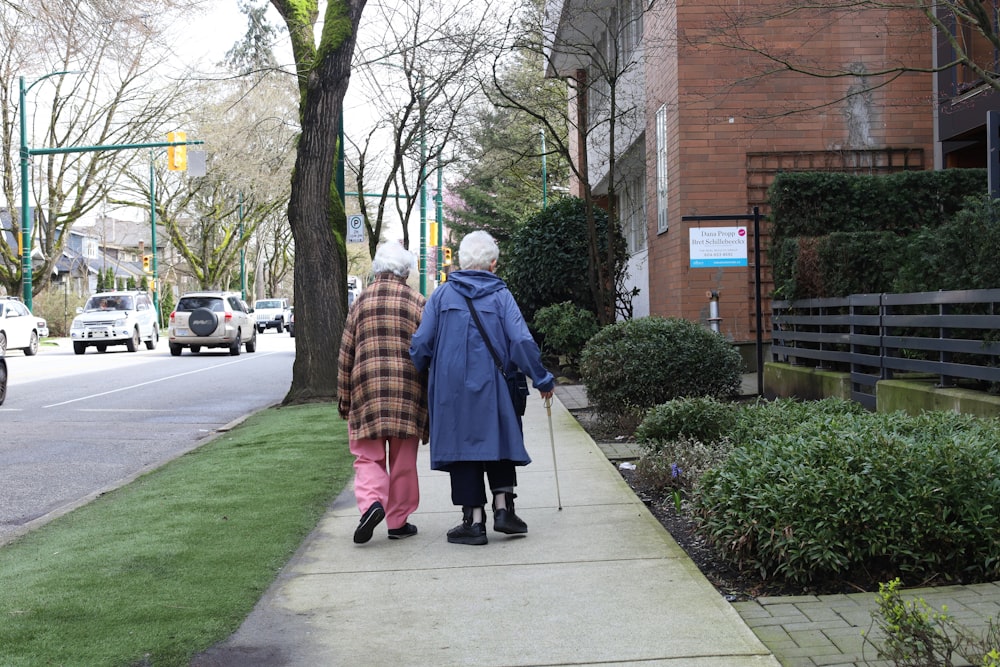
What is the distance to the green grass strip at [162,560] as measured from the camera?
14.3ft

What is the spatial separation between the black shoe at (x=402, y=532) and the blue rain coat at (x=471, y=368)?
49 centimetres

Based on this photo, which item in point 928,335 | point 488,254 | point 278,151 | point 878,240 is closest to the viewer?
point 488,254

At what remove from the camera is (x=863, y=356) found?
980 cm

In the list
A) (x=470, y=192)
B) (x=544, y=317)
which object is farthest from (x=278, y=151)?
(x=544, y=317)

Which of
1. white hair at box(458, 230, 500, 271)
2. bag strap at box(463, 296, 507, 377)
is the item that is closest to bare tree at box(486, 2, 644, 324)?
white hair at box(458, 230, 500, 271)

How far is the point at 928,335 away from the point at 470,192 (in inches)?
1188

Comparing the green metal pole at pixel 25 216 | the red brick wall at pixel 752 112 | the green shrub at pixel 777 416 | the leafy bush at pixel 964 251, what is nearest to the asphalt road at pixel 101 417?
the green shrub at pixel 777 416

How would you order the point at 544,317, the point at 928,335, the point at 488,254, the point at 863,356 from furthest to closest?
1. the point at 544,317
2. the point at 863,356
3. the point at 928,335
4. the point at 488,254

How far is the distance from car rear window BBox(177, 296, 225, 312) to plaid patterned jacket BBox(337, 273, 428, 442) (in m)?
25.3

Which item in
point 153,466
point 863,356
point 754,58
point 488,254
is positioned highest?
Answer: point 754,58

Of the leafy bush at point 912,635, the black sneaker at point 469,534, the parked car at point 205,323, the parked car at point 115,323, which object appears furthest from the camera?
the parked car at point 115,323

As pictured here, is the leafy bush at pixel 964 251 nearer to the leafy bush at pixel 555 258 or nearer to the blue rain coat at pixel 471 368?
the blue rain coat at pixel 471 368

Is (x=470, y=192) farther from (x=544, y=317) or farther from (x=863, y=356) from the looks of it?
(x=863, y=356)

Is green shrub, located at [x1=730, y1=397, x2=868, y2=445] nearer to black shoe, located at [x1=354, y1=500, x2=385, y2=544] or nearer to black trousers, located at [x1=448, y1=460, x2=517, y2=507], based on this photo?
black trousers, located at [x1=448, y1=460, x2=517, y2=507]
